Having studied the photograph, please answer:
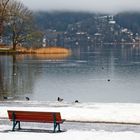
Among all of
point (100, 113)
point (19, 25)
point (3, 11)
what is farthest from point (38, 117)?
point (19, 25)

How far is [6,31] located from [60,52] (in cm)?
1784

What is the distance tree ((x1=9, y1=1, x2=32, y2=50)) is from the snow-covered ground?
10552cm

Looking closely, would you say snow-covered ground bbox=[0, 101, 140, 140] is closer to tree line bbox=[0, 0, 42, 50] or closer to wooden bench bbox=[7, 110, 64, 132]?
wooden bench bbox=[7, 110, 64, 132]

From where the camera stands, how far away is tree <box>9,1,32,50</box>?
133 meters

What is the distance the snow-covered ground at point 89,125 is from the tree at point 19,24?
106 meters

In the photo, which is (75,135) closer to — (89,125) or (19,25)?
(89,125)

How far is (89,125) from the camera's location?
75.6ft

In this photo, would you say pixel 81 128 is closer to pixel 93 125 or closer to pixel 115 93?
pixel 93 125

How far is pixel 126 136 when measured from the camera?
20.0 m

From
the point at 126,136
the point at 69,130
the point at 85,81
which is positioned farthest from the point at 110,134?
the point at 85,81

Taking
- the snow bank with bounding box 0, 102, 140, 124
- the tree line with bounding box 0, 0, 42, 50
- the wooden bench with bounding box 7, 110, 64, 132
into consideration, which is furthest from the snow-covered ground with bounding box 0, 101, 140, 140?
the tree line with bounding box 0, 0, 42, 50

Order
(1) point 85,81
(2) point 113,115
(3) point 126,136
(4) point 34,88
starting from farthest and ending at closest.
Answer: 1. (1) point 85,81
2. (4) point 34,88
3. (2) point 113,115
4. (3) point 126,136

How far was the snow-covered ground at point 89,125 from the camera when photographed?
2005 cm

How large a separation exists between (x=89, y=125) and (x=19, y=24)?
114739mm
